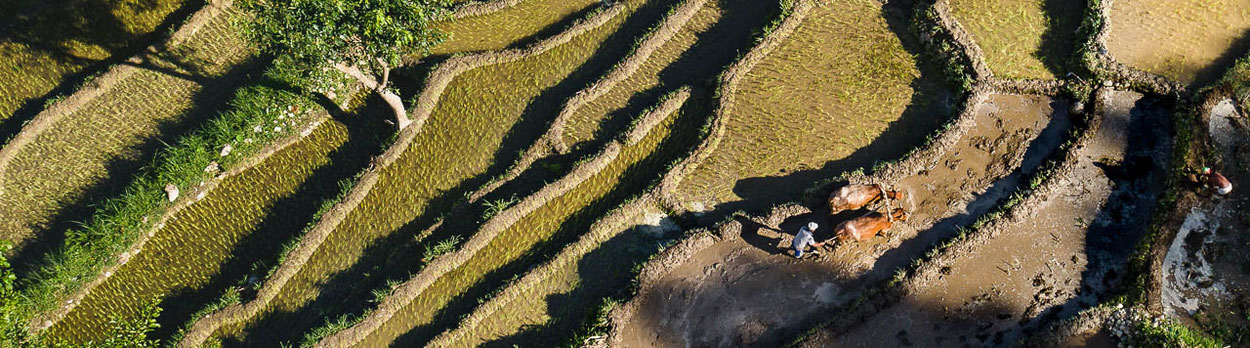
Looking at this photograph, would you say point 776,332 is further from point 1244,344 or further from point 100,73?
point 100,73

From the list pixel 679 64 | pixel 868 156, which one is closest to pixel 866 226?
pixel 868 156

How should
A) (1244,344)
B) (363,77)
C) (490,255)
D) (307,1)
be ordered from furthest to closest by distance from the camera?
(363,77) → (490,255) → (307,1) → (1244,344)

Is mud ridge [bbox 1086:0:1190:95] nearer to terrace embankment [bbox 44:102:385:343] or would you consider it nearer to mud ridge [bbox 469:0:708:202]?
mud ridge [bbox 469:0:708:202]

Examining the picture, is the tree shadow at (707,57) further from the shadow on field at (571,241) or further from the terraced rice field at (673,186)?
the shadow on field at (571,241)

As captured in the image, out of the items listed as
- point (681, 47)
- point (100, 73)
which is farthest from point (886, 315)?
point (100, 73)

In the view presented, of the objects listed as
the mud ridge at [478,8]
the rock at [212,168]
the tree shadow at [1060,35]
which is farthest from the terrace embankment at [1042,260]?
the rock at [212,168]

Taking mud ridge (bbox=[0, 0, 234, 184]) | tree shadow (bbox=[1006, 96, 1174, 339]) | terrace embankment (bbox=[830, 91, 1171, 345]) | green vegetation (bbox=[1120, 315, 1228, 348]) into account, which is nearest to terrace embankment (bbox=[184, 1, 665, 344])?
mud ridge (bbox=[0, 0, 234, 184])
